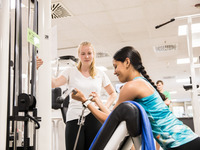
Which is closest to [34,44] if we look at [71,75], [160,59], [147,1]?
[71,75]

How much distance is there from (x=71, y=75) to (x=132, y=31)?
3.37m

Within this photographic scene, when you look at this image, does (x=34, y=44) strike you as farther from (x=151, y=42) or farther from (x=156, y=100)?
(x=151, y=42)

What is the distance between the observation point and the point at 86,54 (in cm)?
202

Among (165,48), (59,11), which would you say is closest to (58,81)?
(59,11)

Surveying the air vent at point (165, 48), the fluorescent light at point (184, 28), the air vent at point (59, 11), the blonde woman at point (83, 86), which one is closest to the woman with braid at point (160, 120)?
the blonde woman at point (83, 86)

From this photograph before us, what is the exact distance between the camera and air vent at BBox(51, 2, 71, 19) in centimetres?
392

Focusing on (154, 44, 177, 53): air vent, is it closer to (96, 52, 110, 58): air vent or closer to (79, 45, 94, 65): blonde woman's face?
(96, 52, 110, 58): air vent

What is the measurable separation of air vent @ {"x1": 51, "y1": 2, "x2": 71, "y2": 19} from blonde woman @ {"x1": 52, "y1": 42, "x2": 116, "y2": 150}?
218cm

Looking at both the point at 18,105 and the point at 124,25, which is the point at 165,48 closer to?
the point at 124,25

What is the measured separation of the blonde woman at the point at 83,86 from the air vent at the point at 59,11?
7.15 ft

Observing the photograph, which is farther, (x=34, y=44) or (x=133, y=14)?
(x=133, y=14)

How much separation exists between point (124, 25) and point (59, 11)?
1.43m

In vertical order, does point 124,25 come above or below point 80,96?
above

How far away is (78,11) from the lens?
411cm
